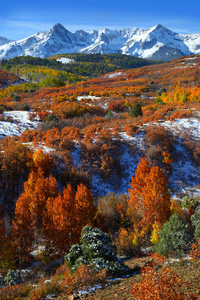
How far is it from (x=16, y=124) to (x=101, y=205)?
2275 centimetres

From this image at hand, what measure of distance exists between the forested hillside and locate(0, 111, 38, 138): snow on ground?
0.51ft

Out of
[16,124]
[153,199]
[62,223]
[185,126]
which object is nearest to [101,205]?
[62,223]

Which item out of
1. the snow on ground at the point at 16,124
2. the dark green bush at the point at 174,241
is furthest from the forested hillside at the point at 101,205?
the snow on ground at the point at 16,124

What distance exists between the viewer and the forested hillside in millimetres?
9734

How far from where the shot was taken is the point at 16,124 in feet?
109

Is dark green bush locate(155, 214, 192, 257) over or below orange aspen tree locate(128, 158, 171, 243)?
below

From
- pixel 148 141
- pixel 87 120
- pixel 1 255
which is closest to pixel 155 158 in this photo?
pixel 148 141

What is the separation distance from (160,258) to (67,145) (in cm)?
1683

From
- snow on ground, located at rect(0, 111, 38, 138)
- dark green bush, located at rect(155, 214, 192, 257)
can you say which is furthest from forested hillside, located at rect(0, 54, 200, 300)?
snow on ground, located at rect(0, 111, 38, 138)

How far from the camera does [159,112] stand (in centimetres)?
3300

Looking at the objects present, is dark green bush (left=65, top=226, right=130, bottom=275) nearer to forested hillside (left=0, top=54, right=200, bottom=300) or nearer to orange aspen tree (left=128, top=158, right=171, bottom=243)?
forested hillside (left=0, top=54, right=200, bottom=300)

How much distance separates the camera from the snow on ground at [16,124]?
30.2 metres

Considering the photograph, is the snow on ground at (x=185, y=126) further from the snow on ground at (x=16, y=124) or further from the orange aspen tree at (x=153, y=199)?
the snow on ground at (x=16, y=124)

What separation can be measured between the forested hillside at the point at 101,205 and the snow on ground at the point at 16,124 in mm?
156
